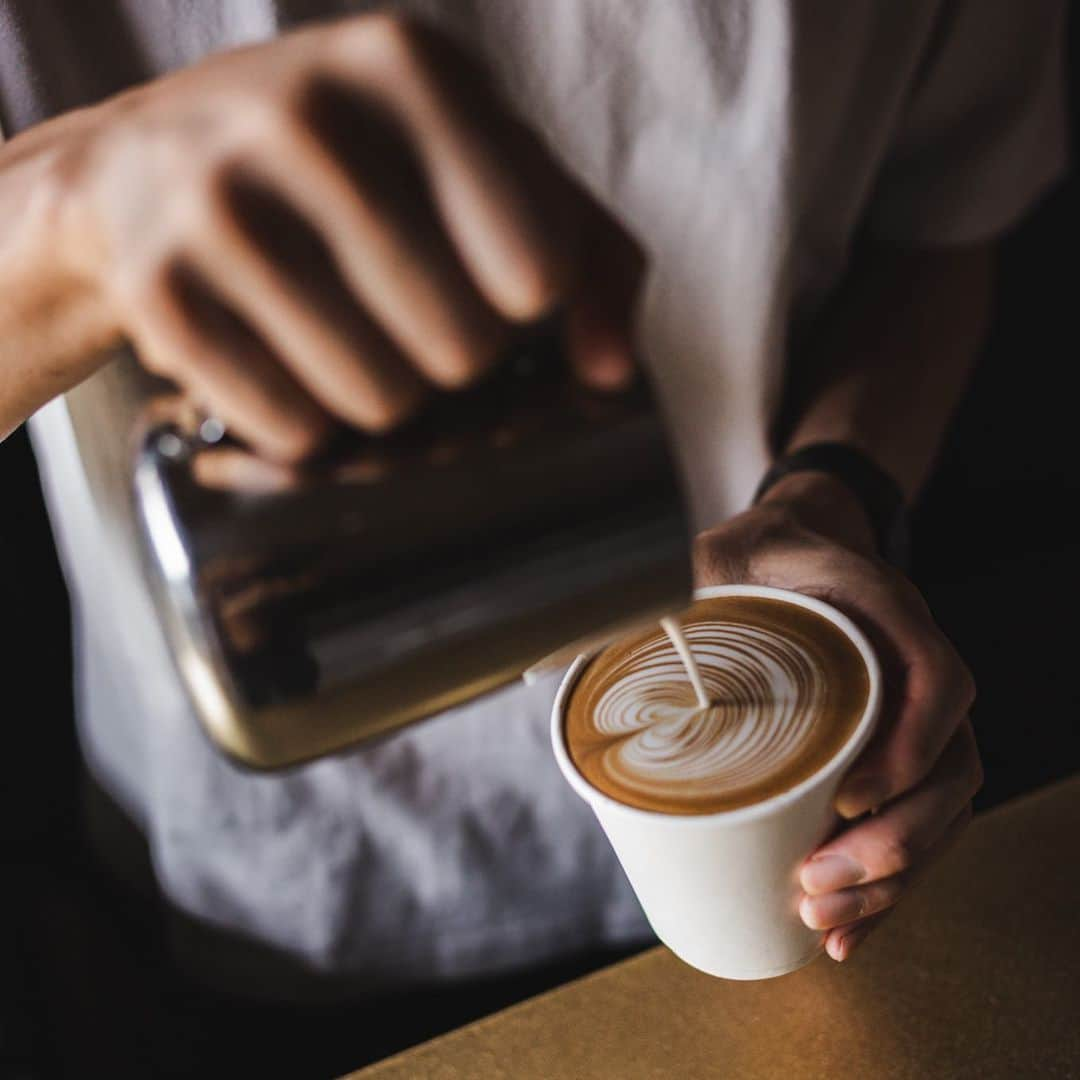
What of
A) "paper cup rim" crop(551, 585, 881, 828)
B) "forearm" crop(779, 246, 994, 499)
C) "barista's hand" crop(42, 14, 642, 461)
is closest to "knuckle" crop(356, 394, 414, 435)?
"barista's hand" crop(42, 14, 642, 461)

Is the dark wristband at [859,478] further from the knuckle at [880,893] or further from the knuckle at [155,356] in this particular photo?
the knuckle at [155,356]

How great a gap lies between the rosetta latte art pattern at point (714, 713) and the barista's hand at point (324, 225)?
0.34 m

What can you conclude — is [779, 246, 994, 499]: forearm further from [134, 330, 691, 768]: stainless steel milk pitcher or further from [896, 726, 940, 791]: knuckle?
[134, 330, 691, 768]: stainless steel milk pitcher

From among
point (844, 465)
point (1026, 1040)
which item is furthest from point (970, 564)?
point (1026, 1040)

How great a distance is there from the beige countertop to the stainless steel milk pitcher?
35 centimetres

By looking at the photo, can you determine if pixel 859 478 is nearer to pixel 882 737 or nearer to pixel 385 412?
pixel 882 737

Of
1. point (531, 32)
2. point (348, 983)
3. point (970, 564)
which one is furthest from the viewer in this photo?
point (970, 564)

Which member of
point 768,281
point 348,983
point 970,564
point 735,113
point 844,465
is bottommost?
point 970,564

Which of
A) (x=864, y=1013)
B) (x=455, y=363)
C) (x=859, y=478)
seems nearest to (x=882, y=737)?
(x=864, y=1013)

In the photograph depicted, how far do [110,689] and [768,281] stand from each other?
692 mm

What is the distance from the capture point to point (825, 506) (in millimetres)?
859

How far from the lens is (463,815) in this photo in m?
1.03

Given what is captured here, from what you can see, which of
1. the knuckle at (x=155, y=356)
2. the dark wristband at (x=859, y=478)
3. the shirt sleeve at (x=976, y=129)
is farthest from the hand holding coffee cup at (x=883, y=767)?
the shirt sleeve at (x=976, y=129)

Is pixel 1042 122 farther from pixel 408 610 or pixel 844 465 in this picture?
pixel 408 610
